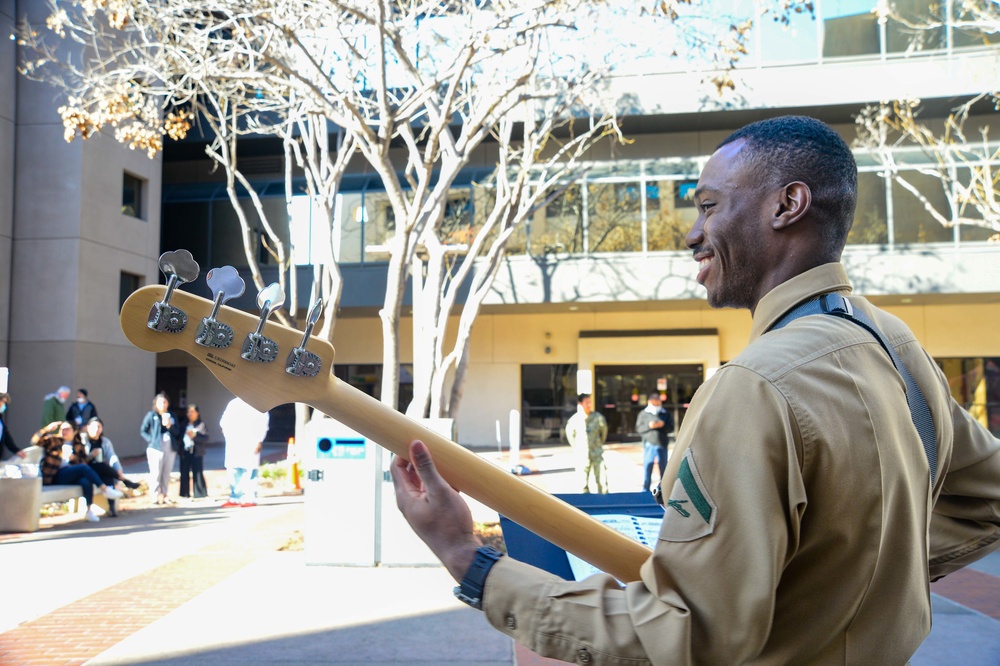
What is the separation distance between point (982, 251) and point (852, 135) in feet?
15.2

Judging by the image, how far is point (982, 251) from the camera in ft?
69.5

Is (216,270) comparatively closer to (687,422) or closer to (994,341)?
(687,422)

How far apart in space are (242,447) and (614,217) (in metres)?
13.4

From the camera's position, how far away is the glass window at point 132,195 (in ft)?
73.8

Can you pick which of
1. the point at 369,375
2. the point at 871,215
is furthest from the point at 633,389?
the point at 369,375

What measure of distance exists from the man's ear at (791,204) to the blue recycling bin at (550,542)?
2.70 ft

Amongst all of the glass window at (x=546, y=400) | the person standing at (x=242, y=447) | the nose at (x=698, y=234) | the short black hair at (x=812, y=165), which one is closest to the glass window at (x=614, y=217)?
the glass window at (x=546, y=400)

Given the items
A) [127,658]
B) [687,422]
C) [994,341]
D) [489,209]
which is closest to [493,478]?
[687,422]

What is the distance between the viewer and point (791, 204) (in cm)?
144

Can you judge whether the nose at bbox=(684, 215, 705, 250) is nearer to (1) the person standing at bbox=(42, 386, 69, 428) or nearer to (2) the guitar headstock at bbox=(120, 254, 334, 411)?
(2) the guitar headstock at bbox=(120, 254, 334, 411)

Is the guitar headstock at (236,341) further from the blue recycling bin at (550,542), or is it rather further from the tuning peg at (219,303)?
the blue recycling bin at (550,542)

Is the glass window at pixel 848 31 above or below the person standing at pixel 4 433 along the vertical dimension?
above

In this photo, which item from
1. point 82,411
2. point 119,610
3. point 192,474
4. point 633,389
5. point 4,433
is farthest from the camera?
point 633,389

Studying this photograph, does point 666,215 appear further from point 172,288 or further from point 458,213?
point 172,288
